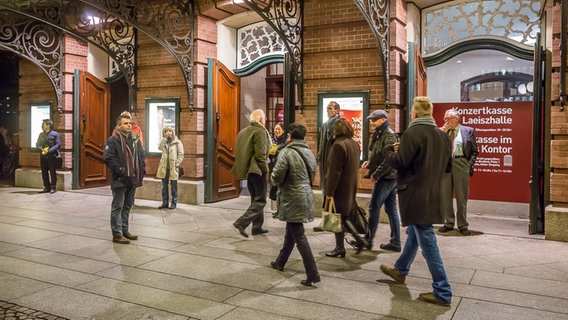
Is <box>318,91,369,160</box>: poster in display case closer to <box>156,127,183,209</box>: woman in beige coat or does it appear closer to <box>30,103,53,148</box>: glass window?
<box>156,127,183,209</box>: woman in beige coat

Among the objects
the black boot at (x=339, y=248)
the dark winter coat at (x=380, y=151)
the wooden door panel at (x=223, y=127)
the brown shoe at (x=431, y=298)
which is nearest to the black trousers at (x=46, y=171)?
the wooden door panel at (x=223, y=127)

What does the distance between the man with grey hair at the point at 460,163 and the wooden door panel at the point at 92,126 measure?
8.55 meters

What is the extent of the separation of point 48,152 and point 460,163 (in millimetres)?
9154

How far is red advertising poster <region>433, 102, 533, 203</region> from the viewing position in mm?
8602

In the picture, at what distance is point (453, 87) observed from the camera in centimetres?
989

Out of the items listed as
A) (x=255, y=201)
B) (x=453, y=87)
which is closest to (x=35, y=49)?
(x=255, y=201)

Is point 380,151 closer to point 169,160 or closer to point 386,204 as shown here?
point 386,204

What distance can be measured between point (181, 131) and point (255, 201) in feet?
13.2

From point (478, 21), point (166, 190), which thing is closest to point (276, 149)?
point (166, 190)

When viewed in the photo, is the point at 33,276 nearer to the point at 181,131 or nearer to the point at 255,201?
the point at 255,201

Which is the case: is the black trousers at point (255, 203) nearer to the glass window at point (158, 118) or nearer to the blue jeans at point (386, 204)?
the blue jeans at point (386, 204)

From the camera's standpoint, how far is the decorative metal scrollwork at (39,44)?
40.0ft

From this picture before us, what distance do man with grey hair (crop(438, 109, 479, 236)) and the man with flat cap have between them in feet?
4.26

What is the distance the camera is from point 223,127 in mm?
10805
